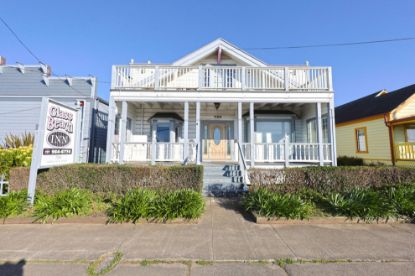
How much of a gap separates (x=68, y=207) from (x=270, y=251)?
446 cm

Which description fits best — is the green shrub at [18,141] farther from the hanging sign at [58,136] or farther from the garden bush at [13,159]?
the hanging sign at [58,136]

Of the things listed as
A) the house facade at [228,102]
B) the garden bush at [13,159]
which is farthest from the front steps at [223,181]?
the garden bush at [13,159]

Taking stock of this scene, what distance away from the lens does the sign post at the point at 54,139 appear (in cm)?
498

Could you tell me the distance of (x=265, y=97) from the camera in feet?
27.5

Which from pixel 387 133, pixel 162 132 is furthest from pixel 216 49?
pixel 387 133

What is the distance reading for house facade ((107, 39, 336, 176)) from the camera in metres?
A: 8.13

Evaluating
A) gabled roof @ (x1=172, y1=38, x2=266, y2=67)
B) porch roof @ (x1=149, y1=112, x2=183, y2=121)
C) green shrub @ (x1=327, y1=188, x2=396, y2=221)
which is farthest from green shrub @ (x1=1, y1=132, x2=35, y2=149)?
green shrub @ (x1=327, y1=188, x2=396, y2=221)

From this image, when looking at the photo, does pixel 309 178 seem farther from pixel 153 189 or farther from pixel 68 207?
pixel 68 207

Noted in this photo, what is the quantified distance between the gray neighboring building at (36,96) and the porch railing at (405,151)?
15942 millimetres

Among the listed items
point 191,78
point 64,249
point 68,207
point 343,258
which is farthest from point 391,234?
point 191,78

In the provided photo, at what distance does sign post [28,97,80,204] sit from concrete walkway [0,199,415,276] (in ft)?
5.26

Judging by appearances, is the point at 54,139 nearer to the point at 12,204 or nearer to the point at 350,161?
the point at 12,204

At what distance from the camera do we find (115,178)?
5586 mm

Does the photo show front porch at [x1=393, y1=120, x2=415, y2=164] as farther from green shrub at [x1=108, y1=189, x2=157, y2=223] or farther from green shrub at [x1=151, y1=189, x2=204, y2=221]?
green shrub at [x1=108, y1=189, x2=157, y2=223]
